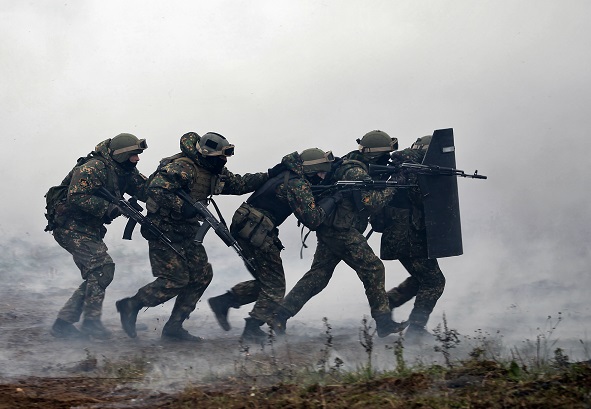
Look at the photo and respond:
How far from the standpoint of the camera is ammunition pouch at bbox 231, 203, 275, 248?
25.6 feet

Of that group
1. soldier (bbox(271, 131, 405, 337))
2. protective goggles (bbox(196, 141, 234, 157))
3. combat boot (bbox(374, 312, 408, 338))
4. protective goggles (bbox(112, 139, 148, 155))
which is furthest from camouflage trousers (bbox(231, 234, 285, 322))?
protective goggles (bbox(112, 139, 148, 155))

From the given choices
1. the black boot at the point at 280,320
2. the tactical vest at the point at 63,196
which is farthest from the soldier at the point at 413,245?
the tactical vest at the point at 63,196

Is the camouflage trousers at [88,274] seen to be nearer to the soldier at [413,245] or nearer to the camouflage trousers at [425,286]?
the soldier at [413,245]

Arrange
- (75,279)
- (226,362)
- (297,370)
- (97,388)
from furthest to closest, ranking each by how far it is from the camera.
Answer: (75,279) < (226,362) < (297,370) < (97,388)

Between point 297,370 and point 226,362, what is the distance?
0.94m

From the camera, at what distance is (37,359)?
6934mm

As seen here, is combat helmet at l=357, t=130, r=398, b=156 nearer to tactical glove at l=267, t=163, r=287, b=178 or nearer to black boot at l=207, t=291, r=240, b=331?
tactical glove at l=267, t=163, r=287, b=178

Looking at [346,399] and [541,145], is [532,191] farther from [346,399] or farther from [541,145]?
[346,399]

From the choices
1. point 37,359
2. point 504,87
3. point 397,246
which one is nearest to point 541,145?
point 504,87

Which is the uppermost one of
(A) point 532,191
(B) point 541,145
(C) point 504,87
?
(C) point 504,87

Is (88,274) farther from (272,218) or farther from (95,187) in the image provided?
(272,218)

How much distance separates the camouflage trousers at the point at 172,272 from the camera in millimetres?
7707

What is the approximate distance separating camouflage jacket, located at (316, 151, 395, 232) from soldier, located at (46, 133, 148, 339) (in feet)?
6.46

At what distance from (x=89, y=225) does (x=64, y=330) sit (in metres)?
1.05
